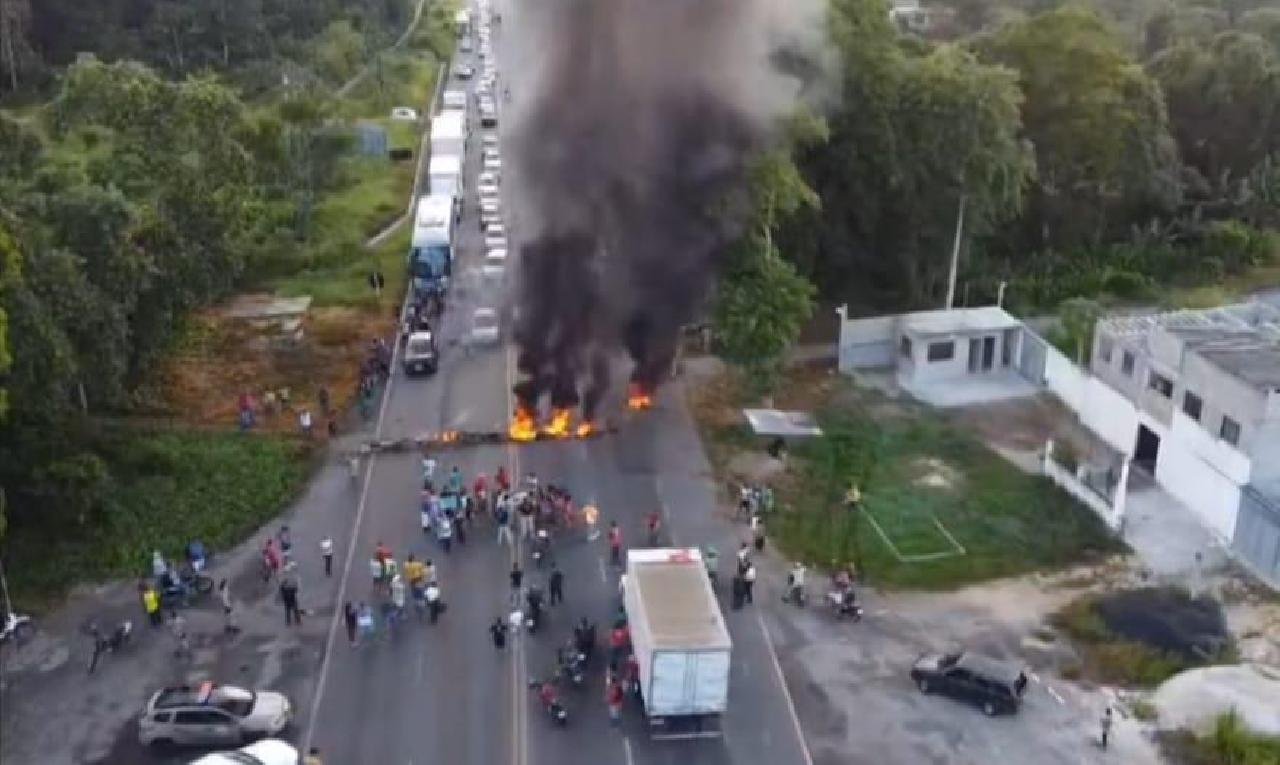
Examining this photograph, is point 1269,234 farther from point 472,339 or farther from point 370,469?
point 370,469

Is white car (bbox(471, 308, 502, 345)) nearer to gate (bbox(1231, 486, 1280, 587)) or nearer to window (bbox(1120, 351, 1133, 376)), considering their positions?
window (bbox(1120, 351, 1133, 376))

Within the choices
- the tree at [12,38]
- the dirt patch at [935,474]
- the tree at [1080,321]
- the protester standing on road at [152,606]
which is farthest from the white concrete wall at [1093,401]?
the tree at [12,38]

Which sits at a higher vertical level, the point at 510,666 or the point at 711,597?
the point at 711,597

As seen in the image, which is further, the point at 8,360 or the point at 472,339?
the point at 472,339

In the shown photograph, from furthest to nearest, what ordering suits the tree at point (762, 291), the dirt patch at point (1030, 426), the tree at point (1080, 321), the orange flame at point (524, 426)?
the tree at point (1080, 321) → the tree at point (762, 291) → the dirt patch at point (1030, 426) → the orange flame at point (524, 426)

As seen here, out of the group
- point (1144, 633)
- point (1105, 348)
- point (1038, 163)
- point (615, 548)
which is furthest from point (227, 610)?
point (1038, 163)

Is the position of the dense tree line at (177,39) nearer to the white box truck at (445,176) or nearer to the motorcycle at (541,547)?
the white box truck at (445,176)

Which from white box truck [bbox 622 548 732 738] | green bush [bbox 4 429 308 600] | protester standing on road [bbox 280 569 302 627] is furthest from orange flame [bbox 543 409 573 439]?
white box truck [bbox 622 548 732 738]

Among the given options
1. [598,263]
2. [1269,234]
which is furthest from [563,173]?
[1269,234]
